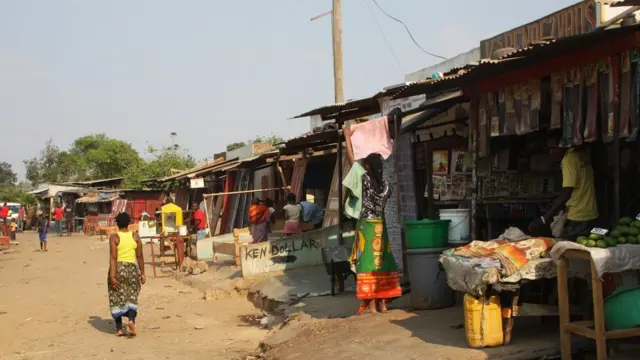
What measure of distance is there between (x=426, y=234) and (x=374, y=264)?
2.64ft

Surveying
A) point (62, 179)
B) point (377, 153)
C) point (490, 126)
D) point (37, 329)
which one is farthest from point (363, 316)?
point (62, 179)

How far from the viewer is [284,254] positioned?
13164 millimetres

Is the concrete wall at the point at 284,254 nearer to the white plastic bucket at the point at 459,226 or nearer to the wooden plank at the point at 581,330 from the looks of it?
the white plastic bucket at the point at 459,226

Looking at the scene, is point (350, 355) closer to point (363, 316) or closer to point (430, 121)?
point (363, 316)

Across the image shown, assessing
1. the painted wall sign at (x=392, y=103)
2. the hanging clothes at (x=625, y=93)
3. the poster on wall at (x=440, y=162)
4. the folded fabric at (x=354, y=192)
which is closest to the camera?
the hanging clothes at (x=625, y=93)

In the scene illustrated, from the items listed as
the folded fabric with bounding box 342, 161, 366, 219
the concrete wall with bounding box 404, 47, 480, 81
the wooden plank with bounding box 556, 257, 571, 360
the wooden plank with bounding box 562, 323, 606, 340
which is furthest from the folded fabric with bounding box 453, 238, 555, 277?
the concrete wall with bounding box 404, 47, 480, 81

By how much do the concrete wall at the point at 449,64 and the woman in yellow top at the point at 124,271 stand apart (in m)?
8.29

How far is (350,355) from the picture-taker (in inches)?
271

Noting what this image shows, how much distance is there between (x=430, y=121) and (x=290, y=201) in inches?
183

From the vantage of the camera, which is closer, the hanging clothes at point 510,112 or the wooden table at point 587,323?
the wooden table at point 587,323

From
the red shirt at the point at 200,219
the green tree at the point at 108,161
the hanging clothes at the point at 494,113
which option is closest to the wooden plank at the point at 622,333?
the hanging clothes at the point at 494,113

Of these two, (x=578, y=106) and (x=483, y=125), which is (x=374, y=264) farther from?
(x=578, y=106)

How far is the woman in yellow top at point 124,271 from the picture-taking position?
958cm

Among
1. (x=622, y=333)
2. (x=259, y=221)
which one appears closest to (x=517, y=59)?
(x=622, y=333)
